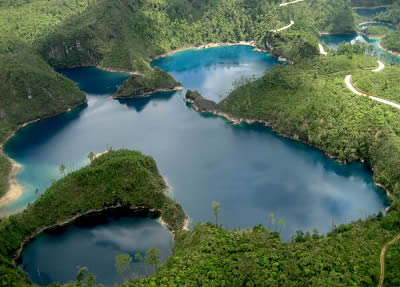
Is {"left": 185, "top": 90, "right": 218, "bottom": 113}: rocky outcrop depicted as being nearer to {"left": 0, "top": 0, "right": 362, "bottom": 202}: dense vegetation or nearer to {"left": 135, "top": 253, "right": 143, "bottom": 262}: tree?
{"left": 0, "top": 0, "right": 362, "bottom": 202}: dense vegetation

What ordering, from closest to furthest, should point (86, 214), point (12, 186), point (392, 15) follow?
point (86, 214), point (12, 186), point (392, 15)

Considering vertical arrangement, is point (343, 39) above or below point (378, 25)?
below

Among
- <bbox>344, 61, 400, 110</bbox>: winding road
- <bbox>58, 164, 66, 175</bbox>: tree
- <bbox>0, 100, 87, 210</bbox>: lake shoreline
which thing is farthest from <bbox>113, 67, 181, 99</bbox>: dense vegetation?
<bbox>344, 61, 400, 110</bbox>: winding road

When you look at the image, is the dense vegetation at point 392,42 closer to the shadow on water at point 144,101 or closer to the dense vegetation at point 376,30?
the dense vegetation at point 376,30

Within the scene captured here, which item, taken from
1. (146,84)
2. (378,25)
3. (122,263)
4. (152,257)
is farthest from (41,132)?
(378,25)

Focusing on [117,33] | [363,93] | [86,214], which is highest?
[363,93]

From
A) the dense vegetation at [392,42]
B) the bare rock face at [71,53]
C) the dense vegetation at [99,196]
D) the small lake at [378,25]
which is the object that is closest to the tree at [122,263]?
the dense vegetation at [99,196]

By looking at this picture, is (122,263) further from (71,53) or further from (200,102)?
(71,53)
